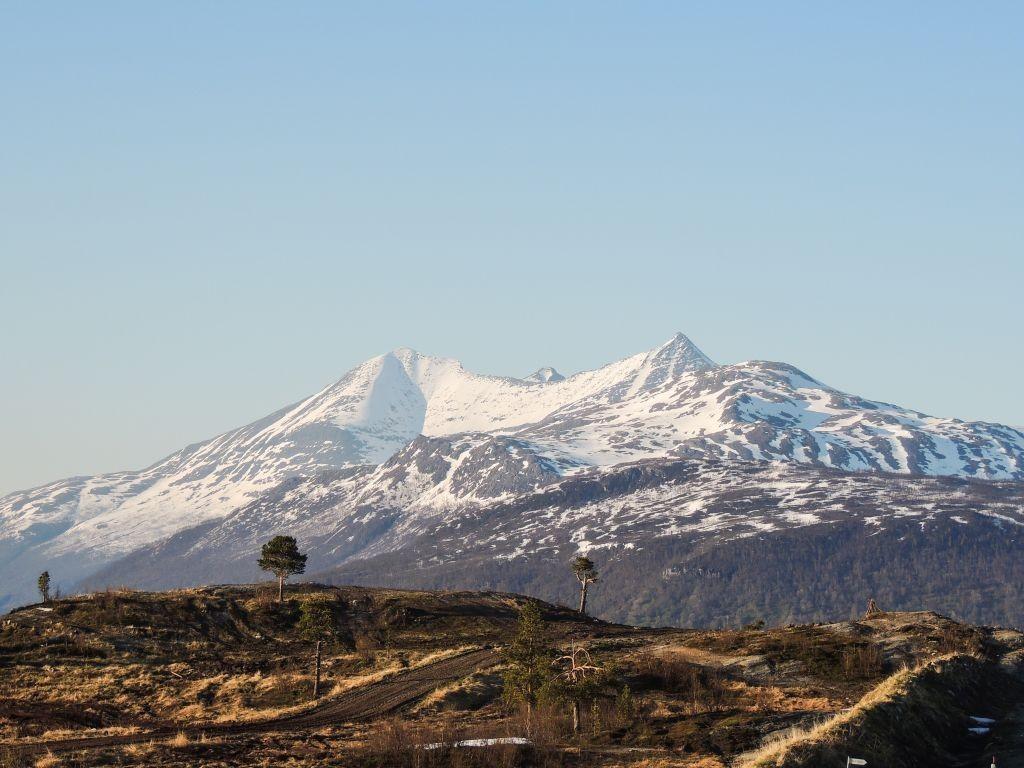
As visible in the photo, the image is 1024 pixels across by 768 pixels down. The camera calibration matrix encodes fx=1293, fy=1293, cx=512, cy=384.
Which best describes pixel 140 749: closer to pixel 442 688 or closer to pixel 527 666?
pixel 527 666

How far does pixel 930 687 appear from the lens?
73.0 meters

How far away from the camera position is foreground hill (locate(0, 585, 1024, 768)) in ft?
209

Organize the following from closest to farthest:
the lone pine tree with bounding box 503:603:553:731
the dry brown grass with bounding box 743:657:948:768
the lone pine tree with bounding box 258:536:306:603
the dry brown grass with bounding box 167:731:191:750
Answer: the dry brown grass with bounding box 743:657:948:768, the dry brown grass with bounding box 167:731:191:750, the lone pine tree with bounding box 503:603:553:731, the lone pine tree with bounding box 258:536:306:603

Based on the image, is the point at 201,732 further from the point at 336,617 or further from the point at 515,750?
the point at 336,617

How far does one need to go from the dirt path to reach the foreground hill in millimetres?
261

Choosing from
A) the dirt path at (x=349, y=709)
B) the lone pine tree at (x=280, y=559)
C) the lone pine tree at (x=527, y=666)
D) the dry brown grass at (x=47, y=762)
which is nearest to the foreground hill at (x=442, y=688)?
the dirt path at (x=349, y=709)

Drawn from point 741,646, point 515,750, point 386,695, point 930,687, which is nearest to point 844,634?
point 741,646

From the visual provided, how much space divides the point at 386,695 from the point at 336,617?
35957mm

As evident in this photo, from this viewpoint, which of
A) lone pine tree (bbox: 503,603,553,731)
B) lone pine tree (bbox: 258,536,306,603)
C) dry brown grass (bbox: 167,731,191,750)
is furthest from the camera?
lone pine tree (bbox: 258,536,306,603)

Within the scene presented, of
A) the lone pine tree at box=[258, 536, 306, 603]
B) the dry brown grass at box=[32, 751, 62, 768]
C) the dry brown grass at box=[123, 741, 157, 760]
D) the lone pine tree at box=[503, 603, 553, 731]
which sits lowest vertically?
the dry brown grass at box=[123, 741, 157, 760]

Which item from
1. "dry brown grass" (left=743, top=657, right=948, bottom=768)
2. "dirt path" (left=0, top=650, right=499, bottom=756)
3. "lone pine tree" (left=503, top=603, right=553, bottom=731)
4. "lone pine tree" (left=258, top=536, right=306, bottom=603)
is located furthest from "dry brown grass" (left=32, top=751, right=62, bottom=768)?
"lone pine tree" (left=258, top=536, right=306, bottom=603)

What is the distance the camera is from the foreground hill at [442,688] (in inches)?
2511

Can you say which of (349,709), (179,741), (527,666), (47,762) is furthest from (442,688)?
(47,762)

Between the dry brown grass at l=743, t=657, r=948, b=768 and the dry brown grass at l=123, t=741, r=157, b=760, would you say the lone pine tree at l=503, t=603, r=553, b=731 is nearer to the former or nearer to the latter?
the dry brown grass at l=743, t=657, r=948, b=768
